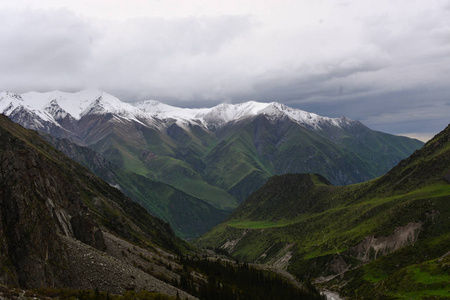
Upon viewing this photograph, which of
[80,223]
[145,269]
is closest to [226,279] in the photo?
[145,269]

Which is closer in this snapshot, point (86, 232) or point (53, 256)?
point (53, 256)

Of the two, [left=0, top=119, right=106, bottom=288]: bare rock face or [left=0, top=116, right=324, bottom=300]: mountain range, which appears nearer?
[left=0, top=116, right=324, bottom=300]: mountain range

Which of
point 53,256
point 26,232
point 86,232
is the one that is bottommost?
point 53,256

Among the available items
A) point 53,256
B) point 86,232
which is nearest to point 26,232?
point 53,256

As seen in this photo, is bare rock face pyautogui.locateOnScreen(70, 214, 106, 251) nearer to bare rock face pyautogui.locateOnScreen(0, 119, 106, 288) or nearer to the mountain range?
the mountain range

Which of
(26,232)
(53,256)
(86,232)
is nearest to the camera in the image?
(26,232)

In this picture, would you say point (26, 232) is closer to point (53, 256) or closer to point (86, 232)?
point (53, 256)

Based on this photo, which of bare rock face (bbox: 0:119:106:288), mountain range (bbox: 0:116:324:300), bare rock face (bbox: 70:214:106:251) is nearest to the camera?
mountain range (bbox: 0:116:324:300)

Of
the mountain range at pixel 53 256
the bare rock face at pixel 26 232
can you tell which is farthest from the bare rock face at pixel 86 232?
the bare rock face at pixel 26 232

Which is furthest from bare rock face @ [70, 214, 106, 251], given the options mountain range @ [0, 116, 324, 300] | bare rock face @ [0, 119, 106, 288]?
bare rock face @ [0, 119, 106, 288]

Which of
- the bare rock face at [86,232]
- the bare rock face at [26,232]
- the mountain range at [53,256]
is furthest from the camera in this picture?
the bare rock face at [86,232]

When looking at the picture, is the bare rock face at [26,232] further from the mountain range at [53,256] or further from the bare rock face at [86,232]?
the bare rock face at [86,232]

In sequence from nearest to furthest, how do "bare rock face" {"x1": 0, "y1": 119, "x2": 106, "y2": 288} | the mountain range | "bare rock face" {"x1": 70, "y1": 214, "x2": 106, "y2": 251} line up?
the mountain range → "bare rock face" {"x1": 0, "y1": 119, "x2": 106, "y2": 288} → "bare rock face" {"x1": 70, "y1": 214, "x2": 106, "y2": 251}

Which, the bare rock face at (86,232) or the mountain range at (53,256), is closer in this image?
the mountain range at (53,256)
